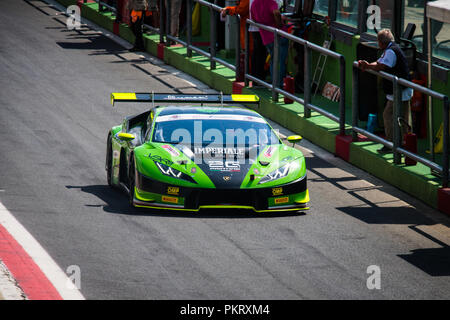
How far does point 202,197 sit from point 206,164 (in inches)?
18.9

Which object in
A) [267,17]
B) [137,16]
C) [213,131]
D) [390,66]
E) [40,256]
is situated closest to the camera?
[40,256]

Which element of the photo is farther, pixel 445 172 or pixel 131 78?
pixel 131 78

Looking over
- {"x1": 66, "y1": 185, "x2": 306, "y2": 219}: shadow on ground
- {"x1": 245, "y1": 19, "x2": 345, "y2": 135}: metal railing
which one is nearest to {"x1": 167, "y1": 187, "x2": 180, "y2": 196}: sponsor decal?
{"x1": 66, "y1": 185, "x2": 306, "y2": 219}: shadow on ground

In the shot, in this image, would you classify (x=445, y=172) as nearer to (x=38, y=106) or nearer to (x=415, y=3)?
(x=415, y=3)

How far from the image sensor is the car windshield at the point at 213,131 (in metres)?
14.4

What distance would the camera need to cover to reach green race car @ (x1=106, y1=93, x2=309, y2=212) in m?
13.5

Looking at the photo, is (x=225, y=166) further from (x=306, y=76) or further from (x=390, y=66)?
(x=306, y=76)

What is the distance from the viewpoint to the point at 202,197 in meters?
13.5

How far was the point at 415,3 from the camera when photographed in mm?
18781

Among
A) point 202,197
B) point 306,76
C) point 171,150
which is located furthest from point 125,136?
point 306,76

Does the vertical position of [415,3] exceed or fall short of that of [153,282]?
it exceeds it

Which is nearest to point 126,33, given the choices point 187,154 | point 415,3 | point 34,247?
point 415,3
